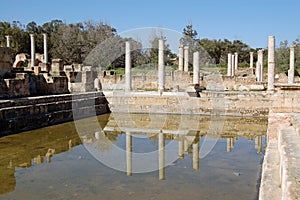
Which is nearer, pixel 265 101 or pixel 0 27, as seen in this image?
pixel 265 101

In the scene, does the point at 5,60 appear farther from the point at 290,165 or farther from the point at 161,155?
the point at 290,165

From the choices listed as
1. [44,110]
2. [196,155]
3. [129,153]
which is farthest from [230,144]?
[44,110]

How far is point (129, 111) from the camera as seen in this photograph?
17969mm

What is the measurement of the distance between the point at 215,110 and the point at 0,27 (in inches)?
1522

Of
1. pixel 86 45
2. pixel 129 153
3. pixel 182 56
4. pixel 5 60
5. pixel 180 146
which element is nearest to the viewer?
pixel 129 153

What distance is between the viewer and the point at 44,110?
13.7 meters

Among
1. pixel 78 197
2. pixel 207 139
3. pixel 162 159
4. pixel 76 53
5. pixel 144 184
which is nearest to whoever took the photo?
pixel 78 197

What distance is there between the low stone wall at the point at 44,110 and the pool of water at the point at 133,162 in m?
0.53

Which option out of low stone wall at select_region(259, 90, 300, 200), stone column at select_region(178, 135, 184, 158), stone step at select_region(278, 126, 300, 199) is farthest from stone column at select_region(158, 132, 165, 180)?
stone step at select_region(278, 126, 300, 199)

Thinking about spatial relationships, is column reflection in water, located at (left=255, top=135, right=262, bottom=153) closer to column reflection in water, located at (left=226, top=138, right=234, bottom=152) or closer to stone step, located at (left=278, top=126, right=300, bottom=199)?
column reflection in water, located at (left=226, top=138, right=234, bottom=152)

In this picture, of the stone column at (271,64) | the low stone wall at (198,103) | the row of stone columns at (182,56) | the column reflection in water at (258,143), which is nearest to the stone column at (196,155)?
the column reflection in water at (258,143)

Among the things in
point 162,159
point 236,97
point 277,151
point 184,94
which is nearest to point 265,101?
point 236,97

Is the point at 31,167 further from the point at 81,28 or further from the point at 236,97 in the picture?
the point at 81,28

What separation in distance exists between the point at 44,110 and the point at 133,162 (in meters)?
6.78
